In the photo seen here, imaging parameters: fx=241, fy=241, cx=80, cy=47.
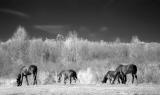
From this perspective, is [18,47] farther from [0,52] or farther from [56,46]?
[56,46]

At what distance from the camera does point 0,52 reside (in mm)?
77625

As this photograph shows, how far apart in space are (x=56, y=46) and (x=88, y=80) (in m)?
62.7

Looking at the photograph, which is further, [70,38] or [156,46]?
[156,46]

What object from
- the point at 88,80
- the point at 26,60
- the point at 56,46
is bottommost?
the point at 88,80

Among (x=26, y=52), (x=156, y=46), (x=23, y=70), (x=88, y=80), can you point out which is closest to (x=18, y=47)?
(x=26, y=52)

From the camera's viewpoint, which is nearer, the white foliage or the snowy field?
the snowy field

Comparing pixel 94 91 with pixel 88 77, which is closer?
pixel 94 91

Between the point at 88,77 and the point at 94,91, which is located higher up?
the point at 88,77

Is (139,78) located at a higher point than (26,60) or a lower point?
lower

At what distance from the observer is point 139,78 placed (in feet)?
119

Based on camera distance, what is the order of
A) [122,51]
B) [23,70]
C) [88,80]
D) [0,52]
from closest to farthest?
1. [23,70]
2. [88,80]
3. [0,52]
4. [122,51]

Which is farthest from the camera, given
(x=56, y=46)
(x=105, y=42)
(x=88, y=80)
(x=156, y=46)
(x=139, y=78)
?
(x=105, y=42)

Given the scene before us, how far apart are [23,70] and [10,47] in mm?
54309

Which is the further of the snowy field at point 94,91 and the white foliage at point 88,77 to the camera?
the white foliage at point 88,77
